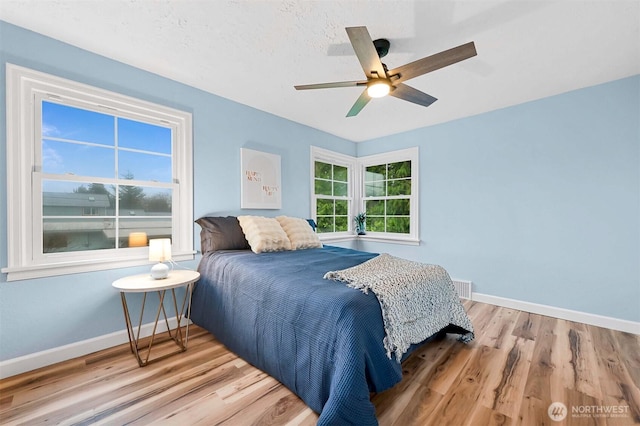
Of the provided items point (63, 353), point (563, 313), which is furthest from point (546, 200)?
point (63, 353)

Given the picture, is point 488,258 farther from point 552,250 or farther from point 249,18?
point 249,18

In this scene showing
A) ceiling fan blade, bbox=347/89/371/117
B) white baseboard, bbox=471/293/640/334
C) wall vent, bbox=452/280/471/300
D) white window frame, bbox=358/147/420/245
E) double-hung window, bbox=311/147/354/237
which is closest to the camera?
ceiling fan blade, bbox=347/89/371/117

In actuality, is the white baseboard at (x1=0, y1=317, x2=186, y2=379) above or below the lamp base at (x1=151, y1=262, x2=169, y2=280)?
below

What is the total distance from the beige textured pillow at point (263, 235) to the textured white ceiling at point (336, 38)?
4.57 feet

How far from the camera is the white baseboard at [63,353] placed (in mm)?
1784

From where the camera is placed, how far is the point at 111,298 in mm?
2195

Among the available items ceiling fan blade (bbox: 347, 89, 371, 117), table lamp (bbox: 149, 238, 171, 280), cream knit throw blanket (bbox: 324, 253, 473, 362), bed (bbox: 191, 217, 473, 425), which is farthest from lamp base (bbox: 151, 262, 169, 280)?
ceiling fan blade (bbox: 347, 89, 371, 117)

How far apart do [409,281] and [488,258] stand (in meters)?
2.18

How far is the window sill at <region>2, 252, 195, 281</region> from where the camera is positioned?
1821mm

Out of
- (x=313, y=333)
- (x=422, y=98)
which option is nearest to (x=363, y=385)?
(x=313, y=333)

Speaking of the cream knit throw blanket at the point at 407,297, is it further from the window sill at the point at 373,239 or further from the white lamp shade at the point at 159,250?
the window sill at the point at 373,239

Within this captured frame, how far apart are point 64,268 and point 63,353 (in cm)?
64
